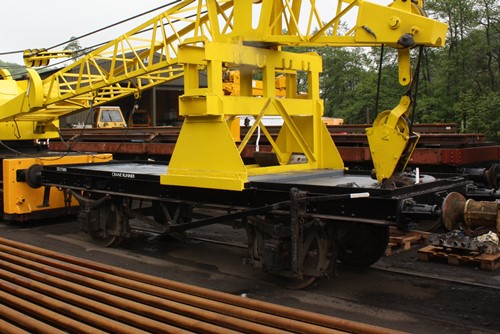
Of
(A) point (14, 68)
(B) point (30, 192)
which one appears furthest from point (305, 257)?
(A) point (14, 68)

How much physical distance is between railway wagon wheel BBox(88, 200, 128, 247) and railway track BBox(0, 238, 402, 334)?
88.7 inches

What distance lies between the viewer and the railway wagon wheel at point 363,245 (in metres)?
6.94

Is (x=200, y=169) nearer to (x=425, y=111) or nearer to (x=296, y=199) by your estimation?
(x=296, y=199)

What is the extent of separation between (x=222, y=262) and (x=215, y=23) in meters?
3.35

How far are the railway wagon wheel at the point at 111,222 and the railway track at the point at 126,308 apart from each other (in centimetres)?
225

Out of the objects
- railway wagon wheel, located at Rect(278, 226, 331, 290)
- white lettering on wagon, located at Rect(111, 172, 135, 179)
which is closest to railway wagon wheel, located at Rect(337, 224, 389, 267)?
railway wagon wheel, located at Rect(278, 226, 331, 290)

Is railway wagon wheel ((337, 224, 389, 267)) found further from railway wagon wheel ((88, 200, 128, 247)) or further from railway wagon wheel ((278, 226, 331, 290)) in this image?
railway wagon wheel ((88, 200, 128, 247))

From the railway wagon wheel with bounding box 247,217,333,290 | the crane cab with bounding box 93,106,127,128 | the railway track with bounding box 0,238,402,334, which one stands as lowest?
the railway track with bounding box 0,238,402,334

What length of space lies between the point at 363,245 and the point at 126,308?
3.37m

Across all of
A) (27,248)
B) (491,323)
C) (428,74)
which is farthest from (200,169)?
(428,74)

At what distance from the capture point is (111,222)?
8.72 metres

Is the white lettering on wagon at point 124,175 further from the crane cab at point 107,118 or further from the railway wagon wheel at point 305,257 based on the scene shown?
the crane cab at point 107,118

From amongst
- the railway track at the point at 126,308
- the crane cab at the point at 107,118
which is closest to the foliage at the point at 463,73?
the crane cab at the point at 107,118

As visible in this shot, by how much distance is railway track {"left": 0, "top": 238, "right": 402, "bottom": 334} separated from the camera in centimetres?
451
